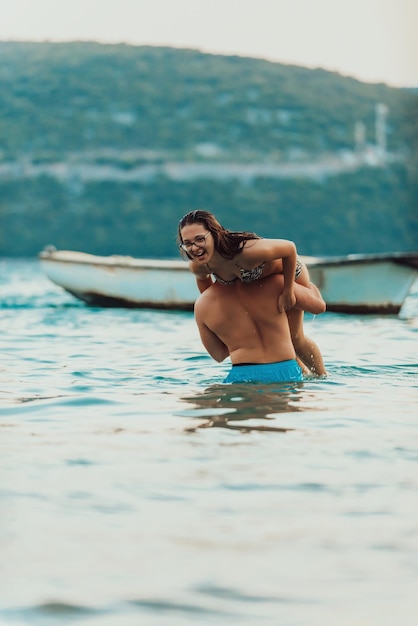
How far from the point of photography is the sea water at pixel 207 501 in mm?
3232

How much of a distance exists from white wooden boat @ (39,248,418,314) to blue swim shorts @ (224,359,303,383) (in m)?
8.78

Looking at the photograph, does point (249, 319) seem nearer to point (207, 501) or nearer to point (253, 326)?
point (253, 326)

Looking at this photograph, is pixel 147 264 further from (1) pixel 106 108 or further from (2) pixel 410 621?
(1) pixel 106 108

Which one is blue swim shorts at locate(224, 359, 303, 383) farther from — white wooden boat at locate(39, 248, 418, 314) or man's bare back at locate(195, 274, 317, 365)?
white wooden boat at locate(39, 248, 418, 314)

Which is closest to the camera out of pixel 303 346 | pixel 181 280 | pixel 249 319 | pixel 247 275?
pixel 247 275

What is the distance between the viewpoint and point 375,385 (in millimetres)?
7723

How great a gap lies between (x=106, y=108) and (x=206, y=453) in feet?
A: 318

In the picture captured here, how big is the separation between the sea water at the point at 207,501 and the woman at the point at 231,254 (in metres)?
0.75

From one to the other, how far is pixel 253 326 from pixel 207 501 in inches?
100

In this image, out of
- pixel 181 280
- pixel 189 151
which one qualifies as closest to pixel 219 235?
pixel 181 280

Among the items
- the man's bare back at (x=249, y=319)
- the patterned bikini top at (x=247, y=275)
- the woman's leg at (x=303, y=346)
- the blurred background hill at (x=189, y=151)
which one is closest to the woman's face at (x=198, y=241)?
the patterned bikini top at (x=247, y=275)

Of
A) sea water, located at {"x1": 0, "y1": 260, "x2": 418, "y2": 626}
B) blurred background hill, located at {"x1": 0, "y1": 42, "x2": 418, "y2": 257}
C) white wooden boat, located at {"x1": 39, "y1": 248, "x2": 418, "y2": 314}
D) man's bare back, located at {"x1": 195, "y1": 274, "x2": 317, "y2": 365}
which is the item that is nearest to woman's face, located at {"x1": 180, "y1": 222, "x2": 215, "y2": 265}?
man's bare back, located at {"x1": 195, "y1": 274, "x2": 317, "y2": 365}

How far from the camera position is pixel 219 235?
241 inches

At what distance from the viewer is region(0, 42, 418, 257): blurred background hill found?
280 ft
